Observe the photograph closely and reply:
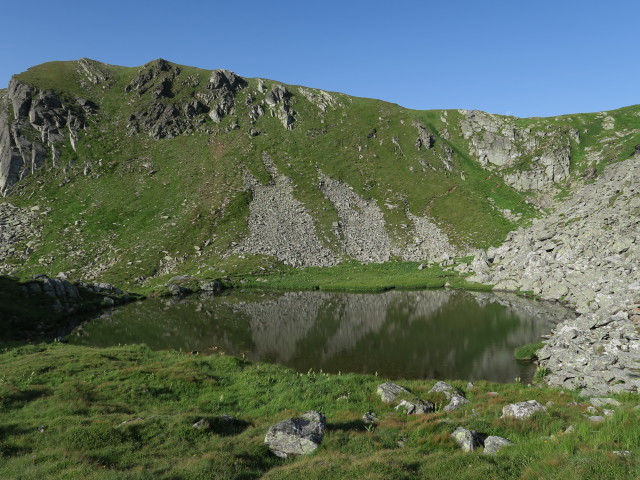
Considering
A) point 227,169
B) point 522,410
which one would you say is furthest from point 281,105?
point 522,410

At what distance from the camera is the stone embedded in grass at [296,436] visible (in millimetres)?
14430

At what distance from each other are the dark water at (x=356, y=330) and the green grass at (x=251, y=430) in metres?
7.78

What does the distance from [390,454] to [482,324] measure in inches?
1540

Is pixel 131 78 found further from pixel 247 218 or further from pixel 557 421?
pixel 557 421

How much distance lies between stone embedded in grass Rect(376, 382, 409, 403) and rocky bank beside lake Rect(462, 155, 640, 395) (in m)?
12.2

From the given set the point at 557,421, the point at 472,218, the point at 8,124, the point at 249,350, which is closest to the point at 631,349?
the point at 557,421

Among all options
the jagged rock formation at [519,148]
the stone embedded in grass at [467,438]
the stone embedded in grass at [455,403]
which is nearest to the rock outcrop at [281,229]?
the stone embedded in grass at [455,403]

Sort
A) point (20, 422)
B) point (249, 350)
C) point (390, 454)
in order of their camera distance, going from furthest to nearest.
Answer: point (249, 350) < point (20, 422) < point (390, 454)

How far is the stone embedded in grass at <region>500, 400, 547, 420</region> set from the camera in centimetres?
1656

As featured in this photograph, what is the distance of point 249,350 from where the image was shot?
40625mm

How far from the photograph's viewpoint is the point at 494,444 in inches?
533

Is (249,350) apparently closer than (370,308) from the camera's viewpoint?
Yes

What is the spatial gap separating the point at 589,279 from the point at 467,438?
174ft

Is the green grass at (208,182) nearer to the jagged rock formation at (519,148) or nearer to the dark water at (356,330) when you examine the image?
the jagged rock formation at (519,148)
